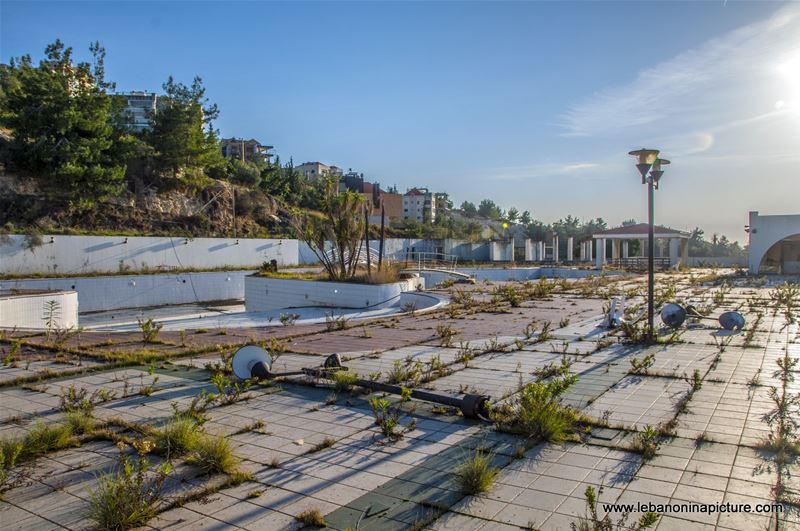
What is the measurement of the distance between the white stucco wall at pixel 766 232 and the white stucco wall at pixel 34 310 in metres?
26.5

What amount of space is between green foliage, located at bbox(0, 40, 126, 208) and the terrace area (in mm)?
17021

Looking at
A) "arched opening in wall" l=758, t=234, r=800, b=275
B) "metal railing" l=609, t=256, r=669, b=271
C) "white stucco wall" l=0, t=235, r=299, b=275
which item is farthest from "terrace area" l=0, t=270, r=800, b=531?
"arched opening in wall" l=758, t=234, r=800, b=275

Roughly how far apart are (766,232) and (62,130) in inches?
1166

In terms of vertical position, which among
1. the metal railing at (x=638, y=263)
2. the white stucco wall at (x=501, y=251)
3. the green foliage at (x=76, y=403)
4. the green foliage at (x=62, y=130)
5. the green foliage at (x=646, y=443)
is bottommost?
the green foliage at (x=646, y=443)

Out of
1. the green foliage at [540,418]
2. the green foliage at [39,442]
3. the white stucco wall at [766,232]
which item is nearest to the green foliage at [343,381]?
the green foliage at [540,418]

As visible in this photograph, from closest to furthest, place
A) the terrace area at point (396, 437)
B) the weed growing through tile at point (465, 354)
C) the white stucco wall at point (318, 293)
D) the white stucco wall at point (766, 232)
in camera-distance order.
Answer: the terrace area at point (396, 437), the weed growing through tile at point (465, 354), the white stucco wall at point (318, 293), the white stucco wall at point (766, 232)

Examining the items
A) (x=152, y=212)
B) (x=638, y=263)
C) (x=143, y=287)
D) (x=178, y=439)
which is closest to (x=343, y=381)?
(x=178, y=439)

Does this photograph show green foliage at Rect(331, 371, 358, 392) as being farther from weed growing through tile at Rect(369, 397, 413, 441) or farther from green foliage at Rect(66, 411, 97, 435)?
green foliage at Rect(66, 411, 97, 435)

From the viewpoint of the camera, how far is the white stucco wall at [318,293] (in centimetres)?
1452

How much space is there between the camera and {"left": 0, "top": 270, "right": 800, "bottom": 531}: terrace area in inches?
121

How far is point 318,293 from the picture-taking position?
601 inches

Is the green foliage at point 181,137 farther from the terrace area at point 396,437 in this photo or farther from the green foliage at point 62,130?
the terrace area at point 396,437

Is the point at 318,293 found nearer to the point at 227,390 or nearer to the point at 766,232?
the point at 227,390

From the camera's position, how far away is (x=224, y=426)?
4535 millimetres
